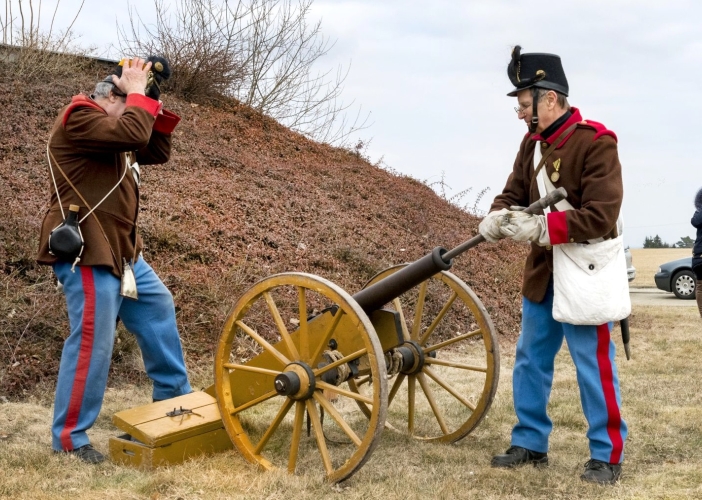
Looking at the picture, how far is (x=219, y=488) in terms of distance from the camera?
380cm

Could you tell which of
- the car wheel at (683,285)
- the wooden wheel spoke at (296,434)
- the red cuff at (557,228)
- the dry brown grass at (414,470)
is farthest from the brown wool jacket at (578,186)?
the car wheel at (683,285)

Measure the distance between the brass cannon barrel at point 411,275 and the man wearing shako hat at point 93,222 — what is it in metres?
1.27

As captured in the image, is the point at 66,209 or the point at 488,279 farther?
the point at 488,279

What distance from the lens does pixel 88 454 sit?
4301 mm

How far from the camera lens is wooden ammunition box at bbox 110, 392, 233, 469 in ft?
13.6

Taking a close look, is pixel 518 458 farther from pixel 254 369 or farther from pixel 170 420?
pixel 170 420

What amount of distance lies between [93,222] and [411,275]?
167 cm

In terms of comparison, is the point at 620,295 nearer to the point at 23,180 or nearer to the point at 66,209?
the point at 66,209

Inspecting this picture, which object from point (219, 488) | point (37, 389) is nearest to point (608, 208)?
point (219, 488)

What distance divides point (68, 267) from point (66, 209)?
0.99ft

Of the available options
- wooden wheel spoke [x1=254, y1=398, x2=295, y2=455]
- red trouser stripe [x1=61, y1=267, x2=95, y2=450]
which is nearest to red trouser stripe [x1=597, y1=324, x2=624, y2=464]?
wooden wheel spoke [x1=254, y1=398, x2=295, y2=455]

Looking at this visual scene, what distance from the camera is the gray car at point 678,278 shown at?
15.4m

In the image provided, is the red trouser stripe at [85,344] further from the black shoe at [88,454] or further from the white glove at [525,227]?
the white glove at [525,227]

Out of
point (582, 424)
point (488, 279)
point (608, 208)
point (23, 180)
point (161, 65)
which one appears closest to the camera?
point (608, 208)
